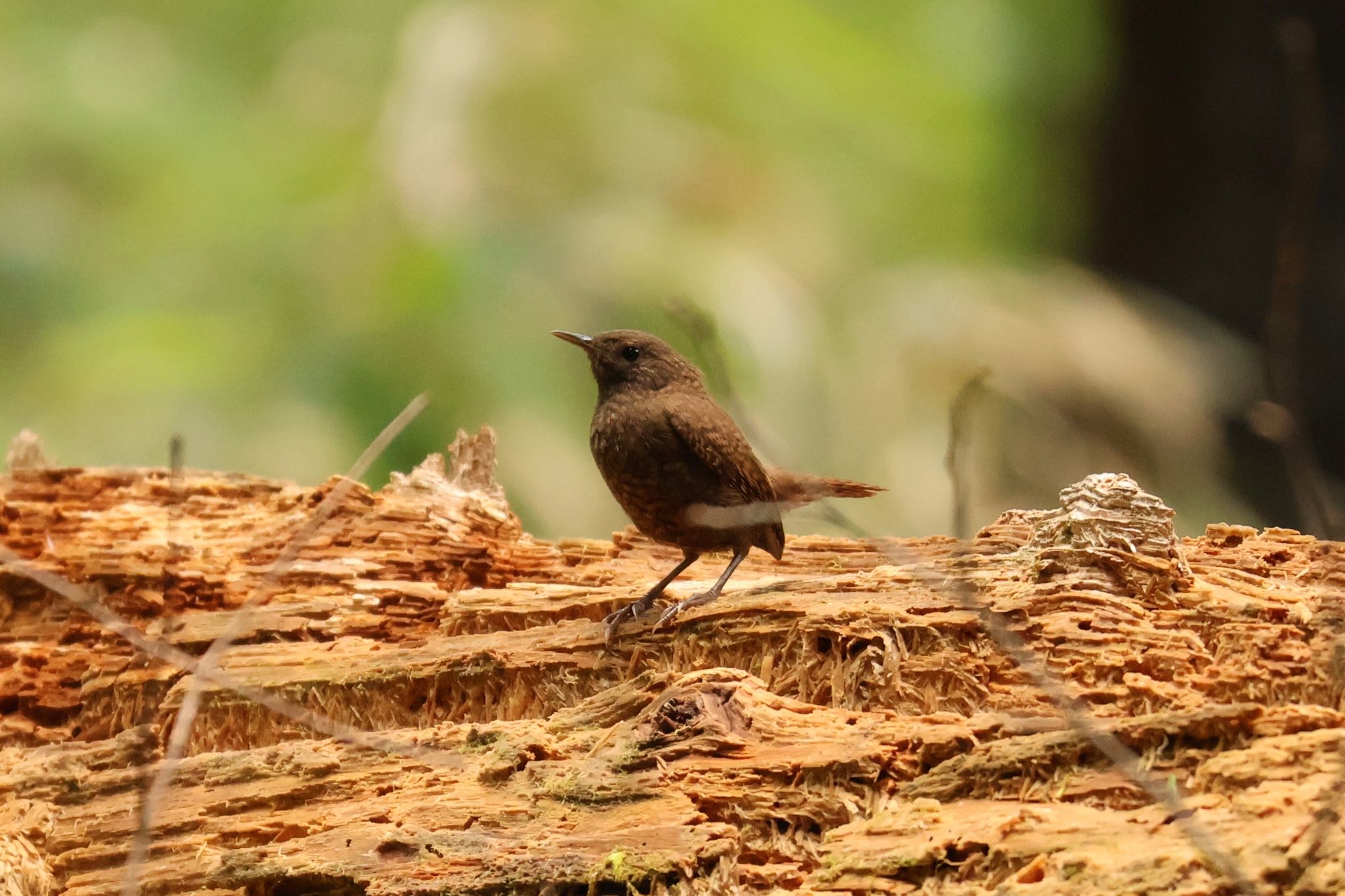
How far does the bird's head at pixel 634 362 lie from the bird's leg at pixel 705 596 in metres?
0.51

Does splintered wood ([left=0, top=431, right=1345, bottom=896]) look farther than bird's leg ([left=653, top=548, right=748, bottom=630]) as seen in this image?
No

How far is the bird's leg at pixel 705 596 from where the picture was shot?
2984 mm

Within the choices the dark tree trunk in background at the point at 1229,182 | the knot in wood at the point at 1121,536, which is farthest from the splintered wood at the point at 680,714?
the dark tree trunk in background at the point at 1229,182

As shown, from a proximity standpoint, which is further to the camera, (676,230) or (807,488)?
(676,230)

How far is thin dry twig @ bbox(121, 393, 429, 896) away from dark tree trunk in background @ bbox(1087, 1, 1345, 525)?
455cm

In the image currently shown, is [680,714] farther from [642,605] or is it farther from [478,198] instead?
[478,198]

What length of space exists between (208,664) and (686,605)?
1.12 m

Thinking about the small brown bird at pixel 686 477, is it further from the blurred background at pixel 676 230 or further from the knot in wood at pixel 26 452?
the knot in wood at pixel 26 452

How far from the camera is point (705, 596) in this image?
10.2ft

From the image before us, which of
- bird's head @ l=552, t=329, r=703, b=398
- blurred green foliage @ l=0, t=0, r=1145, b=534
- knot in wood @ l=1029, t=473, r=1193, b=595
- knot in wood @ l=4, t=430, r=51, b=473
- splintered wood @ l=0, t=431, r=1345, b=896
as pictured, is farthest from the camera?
blurred green foliage @ l=0, t=0, r=1145, b=534

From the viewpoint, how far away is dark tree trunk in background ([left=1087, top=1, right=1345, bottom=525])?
19.9 feet

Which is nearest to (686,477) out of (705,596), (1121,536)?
(705,596)

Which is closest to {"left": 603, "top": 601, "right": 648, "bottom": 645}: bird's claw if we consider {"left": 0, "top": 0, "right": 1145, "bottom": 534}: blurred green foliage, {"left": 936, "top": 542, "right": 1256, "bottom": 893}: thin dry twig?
{"left": 936, "top": 542, "right": 1256, "bottom": 893}: thin dry twig

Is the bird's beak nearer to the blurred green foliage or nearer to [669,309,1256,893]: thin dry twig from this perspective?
[669,309,1256,893]: thin dry twig
